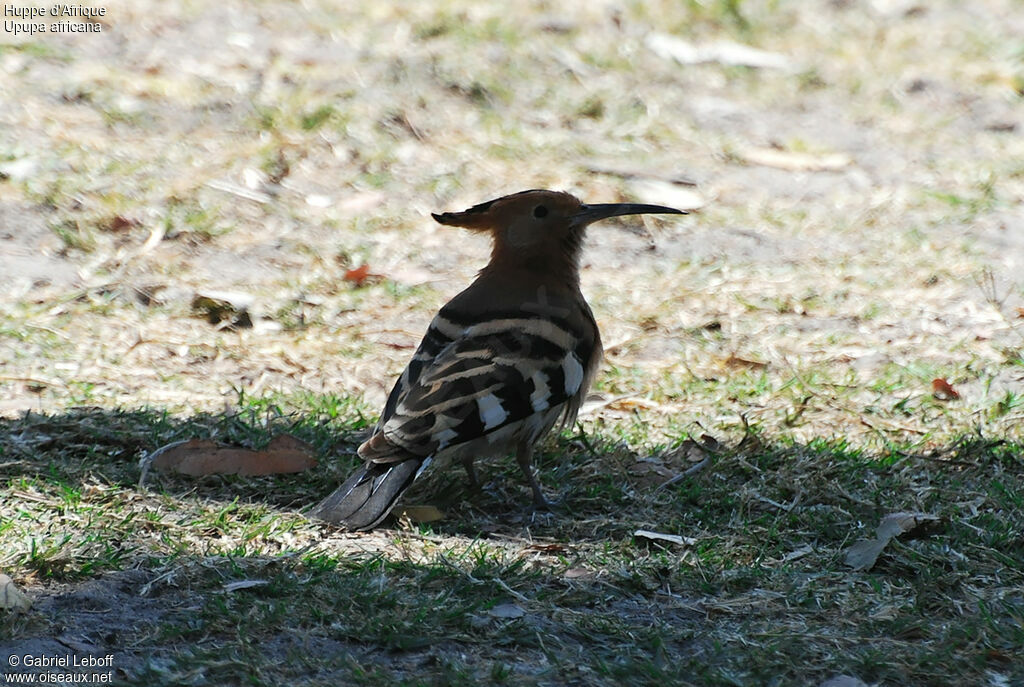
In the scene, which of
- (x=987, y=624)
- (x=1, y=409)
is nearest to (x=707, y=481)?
(x=987, y=624)

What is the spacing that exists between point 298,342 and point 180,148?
208 cm

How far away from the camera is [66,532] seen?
390 centimetres

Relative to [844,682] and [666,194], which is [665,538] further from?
[666,194]

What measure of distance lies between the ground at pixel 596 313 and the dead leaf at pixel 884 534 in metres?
0.03

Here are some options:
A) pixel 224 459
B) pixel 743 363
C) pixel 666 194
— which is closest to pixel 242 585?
pixel 224 459

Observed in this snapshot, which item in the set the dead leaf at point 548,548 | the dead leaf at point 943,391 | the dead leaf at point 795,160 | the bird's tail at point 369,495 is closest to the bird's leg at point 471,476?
the bird's tail at point 369,495

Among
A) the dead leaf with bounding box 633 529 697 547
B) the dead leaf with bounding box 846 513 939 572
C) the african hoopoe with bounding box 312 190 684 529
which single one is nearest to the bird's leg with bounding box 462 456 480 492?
the african hoopoe with bounding box 312 190 684 529

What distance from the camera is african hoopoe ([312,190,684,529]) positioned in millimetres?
4129

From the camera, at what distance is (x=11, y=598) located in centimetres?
338

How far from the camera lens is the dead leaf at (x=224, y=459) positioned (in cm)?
443

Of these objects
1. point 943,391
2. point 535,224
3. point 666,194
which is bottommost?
point 943,391

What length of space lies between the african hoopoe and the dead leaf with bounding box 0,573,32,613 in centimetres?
93

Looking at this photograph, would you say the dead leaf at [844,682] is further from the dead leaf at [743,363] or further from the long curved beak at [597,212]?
the dead leaf at [743,363]

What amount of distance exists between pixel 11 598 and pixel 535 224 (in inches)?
89.0
